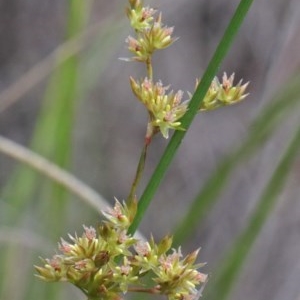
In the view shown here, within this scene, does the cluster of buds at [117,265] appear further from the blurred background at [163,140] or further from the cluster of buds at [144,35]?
the blurred background at [163,140]

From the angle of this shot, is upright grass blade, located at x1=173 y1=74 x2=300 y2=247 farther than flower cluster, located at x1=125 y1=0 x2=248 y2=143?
Yes

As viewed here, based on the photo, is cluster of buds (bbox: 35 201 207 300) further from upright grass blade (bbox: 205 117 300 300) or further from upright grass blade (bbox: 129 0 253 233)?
upright grass blade (bbox: 205 117 300 300)

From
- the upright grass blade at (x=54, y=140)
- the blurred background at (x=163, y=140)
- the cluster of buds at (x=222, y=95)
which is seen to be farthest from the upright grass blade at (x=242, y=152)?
the cluster of buds at (x=222, y=95)

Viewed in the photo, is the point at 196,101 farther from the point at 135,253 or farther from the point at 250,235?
the point at 250,235

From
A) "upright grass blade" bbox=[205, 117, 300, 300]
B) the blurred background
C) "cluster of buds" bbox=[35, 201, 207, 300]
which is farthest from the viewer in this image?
the blurred background

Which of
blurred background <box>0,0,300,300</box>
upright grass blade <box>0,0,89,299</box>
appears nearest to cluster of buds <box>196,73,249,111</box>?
blurred background <box>0,0,300,300</box>

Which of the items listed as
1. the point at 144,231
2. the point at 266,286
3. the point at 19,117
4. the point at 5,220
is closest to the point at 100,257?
the point at 5,220

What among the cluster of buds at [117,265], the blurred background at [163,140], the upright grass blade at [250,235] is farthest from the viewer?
the blurred background at [163,140]

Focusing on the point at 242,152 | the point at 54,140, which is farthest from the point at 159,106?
the point at 54,140
